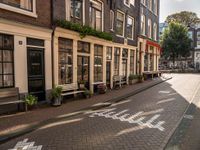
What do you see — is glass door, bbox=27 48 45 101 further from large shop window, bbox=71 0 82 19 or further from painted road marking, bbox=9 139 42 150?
painted road marking, bbox=9 139 42 150

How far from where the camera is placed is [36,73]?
382 inches

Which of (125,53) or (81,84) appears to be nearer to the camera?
(81,84)

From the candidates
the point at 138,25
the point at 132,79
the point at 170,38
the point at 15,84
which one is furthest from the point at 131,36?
the point at 170,38

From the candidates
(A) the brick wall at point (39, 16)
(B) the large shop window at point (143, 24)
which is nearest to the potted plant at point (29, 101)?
(A) the brick wall at point (39, 16)

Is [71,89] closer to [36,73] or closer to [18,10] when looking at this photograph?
[36,73]

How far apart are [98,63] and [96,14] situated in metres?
3.17

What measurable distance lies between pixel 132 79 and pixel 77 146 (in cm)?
1444

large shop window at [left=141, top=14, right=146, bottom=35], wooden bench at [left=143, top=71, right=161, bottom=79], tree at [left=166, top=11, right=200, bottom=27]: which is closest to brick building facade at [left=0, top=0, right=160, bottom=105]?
large shop window at [left=141, top=14, right=146, bottom=35]

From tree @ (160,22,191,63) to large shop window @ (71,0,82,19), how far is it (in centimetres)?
3295

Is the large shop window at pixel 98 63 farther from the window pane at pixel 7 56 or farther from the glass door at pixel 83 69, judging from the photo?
the window pane at pixel 7 56

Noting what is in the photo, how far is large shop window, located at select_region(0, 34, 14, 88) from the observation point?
27.1 ft

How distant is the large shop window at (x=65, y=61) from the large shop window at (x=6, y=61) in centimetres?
283

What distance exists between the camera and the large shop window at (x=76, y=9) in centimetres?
1202

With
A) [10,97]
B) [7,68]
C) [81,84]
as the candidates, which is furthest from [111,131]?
[81,84]
